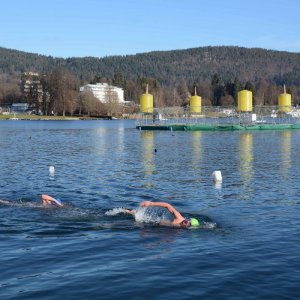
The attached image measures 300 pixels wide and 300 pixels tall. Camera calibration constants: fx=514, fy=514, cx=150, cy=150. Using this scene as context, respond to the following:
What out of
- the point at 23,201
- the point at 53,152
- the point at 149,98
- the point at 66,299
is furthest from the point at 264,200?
the point at 149,98

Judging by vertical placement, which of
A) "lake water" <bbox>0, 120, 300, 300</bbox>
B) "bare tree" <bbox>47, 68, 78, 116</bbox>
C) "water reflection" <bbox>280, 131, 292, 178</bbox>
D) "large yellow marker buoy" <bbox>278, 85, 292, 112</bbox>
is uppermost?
"bare tree" <bbox>47, 68, 78, 116</bbox>

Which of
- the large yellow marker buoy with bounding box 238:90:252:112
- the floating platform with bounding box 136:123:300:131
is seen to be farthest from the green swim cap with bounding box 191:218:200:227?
the large yellow marker buoy with bounding box 238:90:252:112

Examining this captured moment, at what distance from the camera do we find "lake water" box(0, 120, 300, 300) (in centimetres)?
1204

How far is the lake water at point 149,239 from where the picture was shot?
12.0 meters

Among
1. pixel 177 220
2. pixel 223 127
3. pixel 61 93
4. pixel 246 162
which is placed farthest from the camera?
pixel 61 93

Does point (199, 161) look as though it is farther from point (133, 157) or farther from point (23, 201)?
point (23, 201)

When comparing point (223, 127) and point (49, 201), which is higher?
point (223, 127)

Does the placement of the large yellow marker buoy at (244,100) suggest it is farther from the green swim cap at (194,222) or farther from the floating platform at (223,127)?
the green swim cap at (194,222)

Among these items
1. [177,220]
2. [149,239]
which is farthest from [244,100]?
[149,239]

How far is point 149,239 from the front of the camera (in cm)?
1619

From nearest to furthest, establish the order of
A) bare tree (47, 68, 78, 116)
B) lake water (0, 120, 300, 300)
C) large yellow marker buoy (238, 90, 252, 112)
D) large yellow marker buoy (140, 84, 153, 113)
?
1. lake water (0, 120, 300, 300)
2. large yellow marker buoy (238, 90, 252, 112)
3. large yellow marker buoy (140, 84, 153, 113)
4. bare tree (47, 68, 78, 116)

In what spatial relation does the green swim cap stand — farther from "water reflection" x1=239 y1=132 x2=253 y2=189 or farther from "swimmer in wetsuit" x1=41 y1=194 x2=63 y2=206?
"water reflection" x1=239 y1=132 x2=253 y2=189

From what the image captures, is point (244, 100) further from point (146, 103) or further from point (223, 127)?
point (146, 103)

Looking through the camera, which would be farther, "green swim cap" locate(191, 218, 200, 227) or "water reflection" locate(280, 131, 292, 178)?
"water reflection" locate(280, 131, 292, 178)
